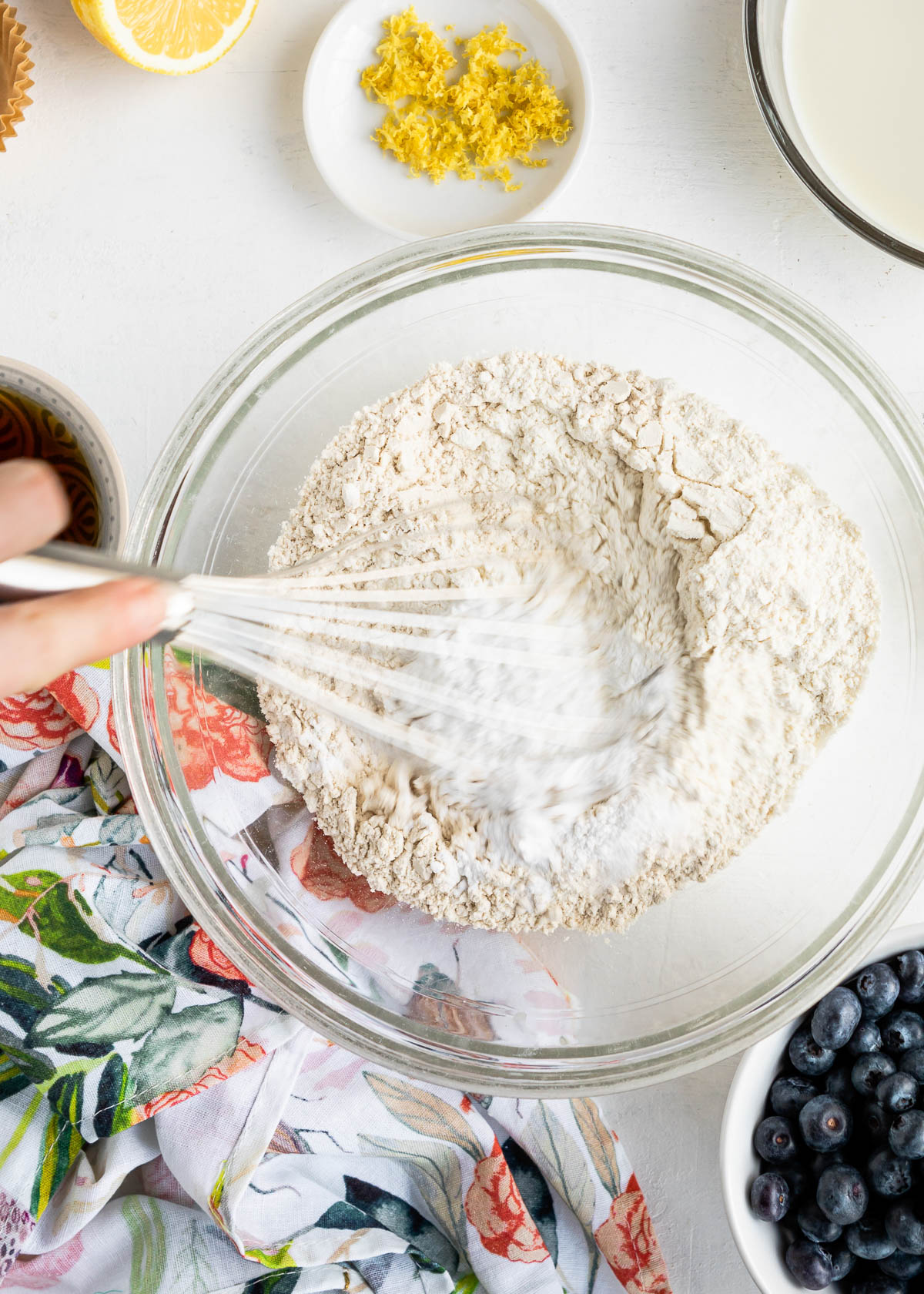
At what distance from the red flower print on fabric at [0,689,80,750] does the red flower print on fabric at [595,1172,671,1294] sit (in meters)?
0.70

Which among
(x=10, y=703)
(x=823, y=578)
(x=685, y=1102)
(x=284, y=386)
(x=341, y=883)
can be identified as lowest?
(x=685, y=1102)

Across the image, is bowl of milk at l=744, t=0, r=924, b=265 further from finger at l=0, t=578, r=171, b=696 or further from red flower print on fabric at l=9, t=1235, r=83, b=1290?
red flower print on fabric at l=9, t=1235, r=83, b=1290

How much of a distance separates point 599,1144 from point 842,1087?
0.78ft

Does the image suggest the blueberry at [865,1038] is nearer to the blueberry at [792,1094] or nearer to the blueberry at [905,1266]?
the blueberry at [792,1094]

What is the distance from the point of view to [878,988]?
0.89m

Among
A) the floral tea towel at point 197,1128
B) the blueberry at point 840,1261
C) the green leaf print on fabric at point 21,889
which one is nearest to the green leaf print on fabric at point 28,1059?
the floral tea towel at point 197,1128

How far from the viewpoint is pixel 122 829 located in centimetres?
95

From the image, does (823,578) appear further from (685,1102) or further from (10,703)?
(10,703)

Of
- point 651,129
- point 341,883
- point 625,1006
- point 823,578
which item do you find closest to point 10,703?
point 341,883

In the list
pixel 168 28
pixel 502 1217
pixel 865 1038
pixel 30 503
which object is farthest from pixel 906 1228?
pixel 168 28

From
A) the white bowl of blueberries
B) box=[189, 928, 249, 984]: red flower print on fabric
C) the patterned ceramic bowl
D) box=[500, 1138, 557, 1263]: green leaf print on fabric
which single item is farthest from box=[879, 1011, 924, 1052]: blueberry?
the patterned ceramic bowl

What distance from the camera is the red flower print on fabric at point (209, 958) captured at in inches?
36.6

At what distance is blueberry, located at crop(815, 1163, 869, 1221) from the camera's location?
0.86 m

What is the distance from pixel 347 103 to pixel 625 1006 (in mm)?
923
